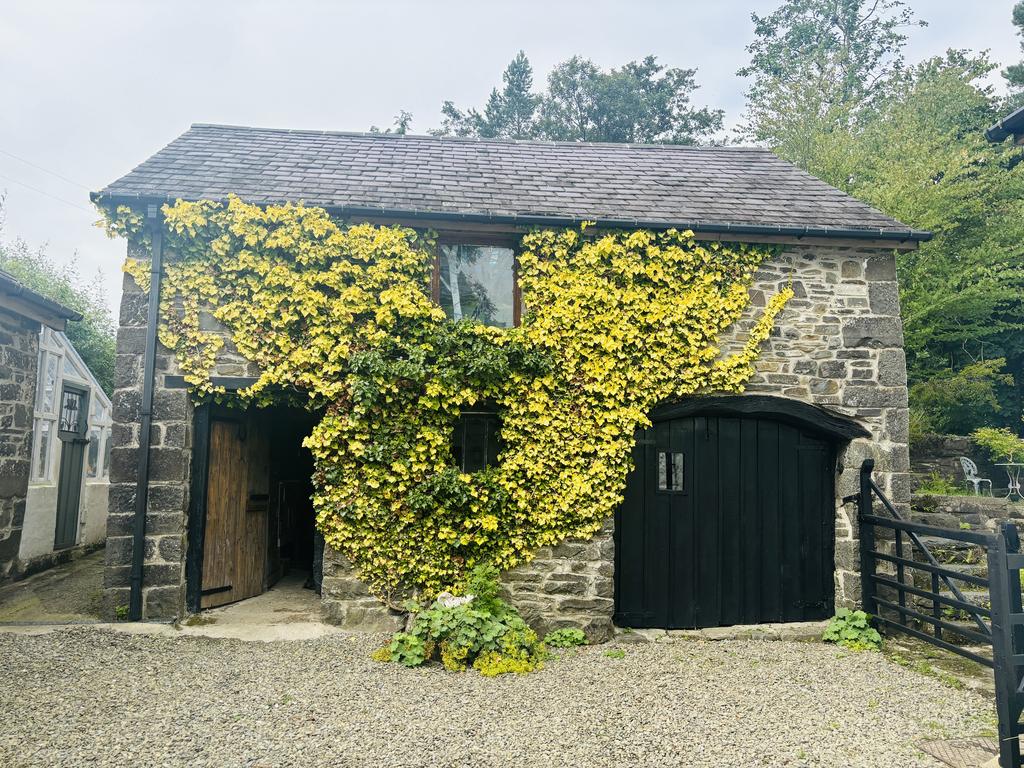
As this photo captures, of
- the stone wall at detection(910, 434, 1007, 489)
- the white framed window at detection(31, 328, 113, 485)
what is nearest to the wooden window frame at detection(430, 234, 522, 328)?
the white framed window at detection(31, 328, 113, 485)

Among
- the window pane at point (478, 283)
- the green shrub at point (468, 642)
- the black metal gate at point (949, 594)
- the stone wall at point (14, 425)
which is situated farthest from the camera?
the stone wall at point (14, 425)

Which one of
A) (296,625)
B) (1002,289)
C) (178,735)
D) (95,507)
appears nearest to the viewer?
(178,735)

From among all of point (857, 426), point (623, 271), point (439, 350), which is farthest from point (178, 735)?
point (857, 426)

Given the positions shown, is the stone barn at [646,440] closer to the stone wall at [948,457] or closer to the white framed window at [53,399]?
the white framed window at [53,399]

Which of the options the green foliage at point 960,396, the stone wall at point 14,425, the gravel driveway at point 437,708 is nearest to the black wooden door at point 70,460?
the stone wall at point 14,425

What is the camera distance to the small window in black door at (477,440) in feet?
22.4

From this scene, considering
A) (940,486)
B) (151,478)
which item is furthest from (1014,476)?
(151,478)

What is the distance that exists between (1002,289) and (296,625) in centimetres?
1235

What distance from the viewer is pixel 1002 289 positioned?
11.1 meters

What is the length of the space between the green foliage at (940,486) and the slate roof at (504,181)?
191 inches

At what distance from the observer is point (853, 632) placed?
6461 mm

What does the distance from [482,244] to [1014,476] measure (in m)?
9.22

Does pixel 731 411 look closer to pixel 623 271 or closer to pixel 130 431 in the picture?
pixel 623 271

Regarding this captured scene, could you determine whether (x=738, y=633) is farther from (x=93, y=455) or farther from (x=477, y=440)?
(x=93, y=455)
